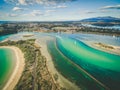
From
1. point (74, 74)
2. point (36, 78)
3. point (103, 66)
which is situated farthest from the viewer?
point (103, 66)

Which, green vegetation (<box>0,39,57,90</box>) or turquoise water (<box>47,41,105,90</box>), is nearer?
green vegetation (<box>0,39,57,90</box>)

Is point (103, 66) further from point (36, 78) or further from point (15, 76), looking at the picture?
point (15, 76)

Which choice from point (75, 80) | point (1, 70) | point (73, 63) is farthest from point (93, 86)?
point (1, 70)

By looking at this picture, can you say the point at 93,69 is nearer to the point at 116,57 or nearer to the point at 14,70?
the point at 116,57

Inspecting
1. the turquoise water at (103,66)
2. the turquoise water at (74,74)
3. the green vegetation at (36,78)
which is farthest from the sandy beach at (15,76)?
the turquoise water at (103,66)

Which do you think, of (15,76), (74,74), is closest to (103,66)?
(74,74)

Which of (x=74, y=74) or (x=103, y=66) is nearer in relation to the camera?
(x=74, y=74)

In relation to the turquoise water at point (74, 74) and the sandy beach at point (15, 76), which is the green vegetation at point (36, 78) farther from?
the turquoise water at point (74, 74)

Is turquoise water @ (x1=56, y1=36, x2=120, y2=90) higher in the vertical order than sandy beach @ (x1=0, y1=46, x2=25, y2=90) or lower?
lower

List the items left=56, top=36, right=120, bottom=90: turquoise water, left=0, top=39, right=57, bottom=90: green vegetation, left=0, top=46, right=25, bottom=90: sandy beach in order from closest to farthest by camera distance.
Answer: left=0, top=39, right=57, bottom=90: green vegetation → left=0, top=46, right=25, bottom=90: sandy beach → left=56, top=36, right=120, bottom=90: turquoise water

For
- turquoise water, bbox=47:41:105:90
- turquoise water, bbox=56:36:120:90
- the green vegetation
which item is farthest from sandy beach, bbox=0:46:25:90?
turquoise water, bbox=56:36:120:90

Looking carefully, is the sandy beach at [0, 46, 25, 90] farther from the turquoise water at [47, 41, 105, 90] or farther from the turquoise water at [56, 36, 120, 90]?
the turquoise water at [56, 36, 120, 90]

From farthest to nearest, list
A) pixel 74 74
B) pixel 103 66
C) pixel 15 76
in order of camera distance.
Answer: pixel 103 66, pixel 74 74, pixel 15 76
